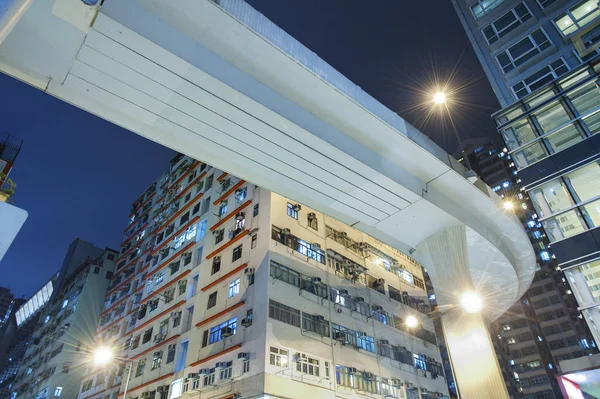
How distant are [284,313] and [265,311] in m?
1.34

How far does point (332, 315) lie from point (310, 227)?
20.1 feet

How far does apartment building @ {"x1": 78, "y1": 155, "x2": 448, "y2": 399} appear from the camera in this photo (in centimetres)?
2120

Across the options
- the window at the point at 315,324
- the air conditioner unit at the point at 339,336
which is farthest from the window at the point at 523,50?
the air conditioner unit at the point at 339,336

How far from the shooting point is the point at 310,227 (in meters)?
27.3

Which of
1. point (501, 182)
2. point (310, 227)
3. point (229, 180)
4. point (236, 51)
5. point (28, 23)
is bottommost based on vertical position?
point (28, 23)

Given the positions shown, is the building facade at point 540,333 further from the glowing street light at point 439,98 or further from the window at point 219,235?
the glowing street light at point 439,98

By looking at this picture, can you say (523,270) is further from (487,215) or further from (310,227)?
(310,227)

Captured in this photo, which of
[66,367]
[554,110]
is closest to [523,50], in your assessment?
[554,110]

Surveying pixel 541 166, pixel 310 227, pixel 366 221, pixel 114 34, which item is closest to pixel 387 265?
pixel 310 227

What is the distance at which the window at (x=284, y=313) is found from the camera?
21281 mm

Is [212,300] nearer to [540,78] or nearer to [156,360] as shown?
[156,360]

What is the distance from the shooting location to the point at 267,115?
30.7 feet

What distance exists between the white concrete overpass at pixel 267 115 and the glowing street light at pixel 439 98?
1.46m

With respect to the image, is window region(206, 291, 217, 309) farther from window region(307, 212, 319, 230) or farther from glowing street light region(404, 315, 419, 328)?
glowing street light region(404, 315, 419, 328)
